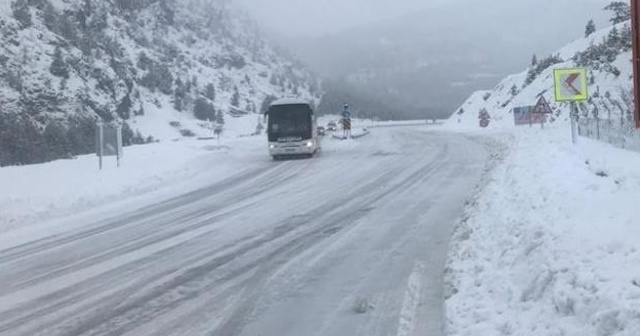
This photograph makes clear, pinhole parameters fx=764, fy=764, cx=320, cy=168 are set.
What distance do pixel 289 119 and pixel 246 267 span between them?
2543 cm

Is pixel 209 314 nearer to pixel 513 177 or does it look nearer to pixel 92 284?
pixel 92 284

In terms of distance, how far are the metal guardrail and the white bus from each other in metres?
11.9

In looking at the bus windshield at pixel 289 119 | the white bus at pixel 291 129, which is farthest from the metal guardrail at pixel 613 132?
the bus windshield at pixel 289 119

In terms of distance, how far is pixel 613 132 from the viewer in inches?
933

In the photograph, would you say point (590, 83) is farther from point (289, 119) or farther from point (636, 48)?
point (636, 48)

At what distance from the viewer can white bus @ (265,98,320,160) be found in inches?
1362

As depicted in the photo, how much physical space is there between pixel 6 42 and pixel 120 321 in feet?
278

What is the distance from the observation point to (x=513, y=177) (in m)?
15.6

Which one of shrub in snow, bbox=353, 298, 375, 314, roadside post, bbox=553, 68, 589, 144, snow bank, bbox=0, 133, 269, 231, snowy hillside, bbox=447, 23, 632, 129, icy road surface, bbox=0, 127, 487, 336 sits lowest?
shrub in snow, bbox=353, 298, 375, 314

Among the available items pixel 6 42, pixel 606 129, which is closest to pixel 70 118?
pixel 6 42

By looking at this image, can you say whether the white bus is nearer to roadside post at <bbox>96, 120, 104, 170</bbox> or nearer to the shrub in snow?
roadside post at <bbox>96, 120, 104, 170</bbox>

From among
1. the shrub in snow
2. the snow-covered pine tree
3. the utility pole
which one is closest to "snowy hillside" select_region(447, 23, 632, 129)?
the snow-covered pine tree

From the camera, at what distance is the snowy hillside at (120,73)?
7707cm

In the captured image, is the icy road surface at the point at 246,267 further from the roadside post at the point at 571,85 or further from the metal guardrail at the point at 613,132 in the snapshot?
the roadside post at the point at 571,85
